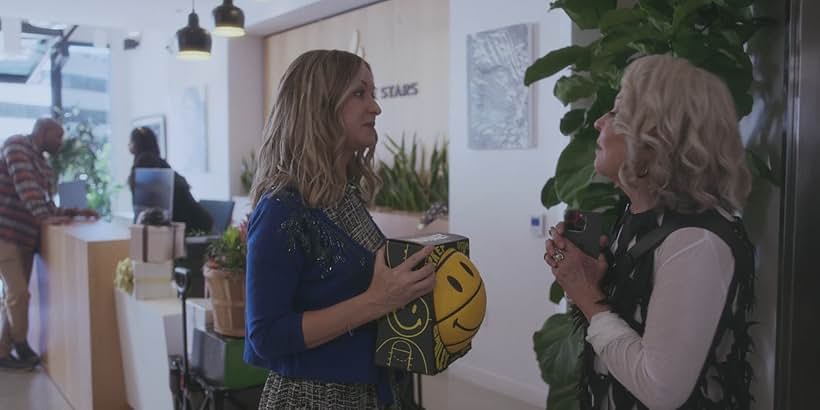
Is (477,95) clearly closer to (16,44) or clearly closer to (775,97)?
(775,97)

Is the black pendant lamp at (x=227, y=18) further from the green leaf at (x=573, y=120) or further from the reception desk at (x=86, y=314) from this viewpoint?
the green leaf at (x=573, y=120)

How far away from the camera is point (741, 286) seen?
112 centimetres

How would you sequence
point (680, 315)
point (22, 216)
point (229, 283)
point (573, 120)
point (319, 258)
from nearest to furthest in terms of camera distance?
point (680, 315) < point (319, 258) < point (573, 120) < point (229, 283) < point (22, 216)

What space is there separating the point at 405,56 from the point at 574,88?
3.31 m

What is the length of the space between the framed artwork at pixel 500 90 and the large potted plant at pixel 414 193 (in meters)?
0.59

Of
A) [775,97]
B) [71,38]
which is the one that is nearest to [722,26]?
[775,97]

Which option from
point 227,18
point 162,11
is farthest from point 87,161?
point 227,18

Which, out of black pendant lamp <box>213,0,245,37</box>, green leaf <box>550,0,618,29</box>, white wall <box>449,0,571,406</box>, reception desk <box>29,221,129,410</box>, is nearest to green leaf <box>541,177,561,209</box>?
green leaf <box>550,0,618,29</box>

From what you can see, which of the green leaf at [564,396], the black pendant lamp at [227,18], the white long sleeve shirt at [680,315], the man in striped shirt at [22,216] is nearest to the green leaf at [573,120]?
the green leaf at [564,396]

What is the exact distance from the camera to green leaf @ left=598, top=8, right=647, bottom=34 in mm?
1759

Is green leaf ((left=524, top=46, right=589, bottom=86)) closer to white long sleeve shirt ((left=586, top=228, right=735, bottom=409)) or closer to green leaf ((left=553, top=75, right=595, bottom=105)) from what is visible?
green leaf ((left=553, top=75, right=595, bottom=105))

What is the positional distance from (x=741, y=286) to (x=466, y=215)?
10.00 feet

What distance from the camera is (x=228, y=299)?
87.0 inches

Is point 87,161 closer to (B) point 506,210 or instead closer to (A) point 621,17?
(B) point 506,210
